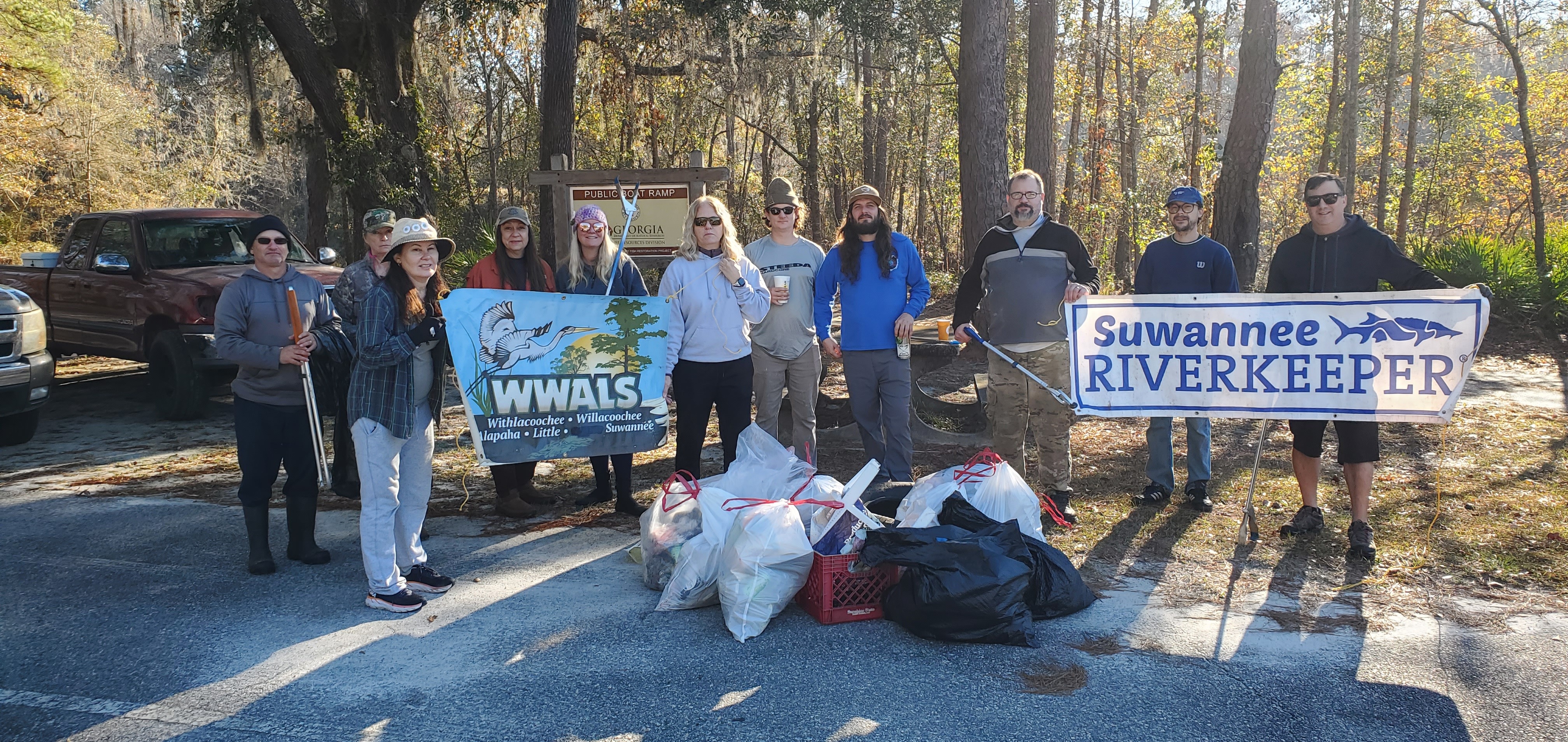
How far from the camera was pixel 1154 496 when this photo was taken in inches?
228

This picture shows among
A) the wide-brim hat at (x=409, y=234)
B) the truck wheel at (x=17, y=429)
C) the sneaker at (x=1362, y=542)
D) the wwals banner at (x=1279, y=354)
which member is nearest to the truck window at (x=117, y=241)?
the truck wheel at (x=17, y=429)

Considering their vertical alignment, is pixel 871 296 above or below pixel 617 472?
above

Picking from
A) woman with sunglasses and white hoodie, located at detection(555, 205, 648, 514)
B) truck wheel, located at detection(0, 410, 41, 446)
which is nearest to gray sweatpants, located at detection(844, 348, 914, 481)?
woman with sunglasses and white hoodie, located at detection(555, 205, 648, 514)

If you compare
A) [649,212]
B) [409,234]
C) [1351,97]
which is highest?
[1351,97]

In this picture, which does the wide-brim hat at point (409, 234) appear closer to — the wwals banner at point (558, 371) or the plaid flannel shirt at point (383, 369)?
the plaid flannel shirt at point (383, 369)

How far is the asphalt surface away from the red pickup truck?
481cm

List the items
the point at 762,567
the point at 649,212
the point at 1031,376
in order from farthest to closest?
the point at 649,212 → the point at 1031,376 → the point at 762,567

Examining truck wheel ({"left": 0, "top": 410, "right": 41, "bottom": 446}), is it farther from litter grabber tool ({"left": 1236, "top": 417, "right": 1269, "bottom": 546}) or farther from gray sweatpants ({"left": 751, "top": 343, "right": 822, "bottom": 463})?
litter grabber tool ({"left": 1236, "top": 417, "right": 1269, "bottom": 546})

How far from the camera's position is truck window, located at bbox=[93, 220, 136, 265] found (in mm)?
9516

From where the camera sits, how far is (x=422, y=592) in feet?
14.5

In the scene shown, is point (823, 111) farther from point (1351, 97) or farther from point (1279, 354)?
point (1279, 354)

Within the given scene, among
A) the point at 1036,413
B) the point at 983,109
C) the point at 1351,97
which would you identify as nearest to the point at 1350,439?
the point at 1036,413

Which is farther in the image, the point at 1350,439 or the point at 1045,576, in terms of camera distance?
the point at 1350,439

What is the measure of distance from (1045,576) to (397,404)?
2813 mm
